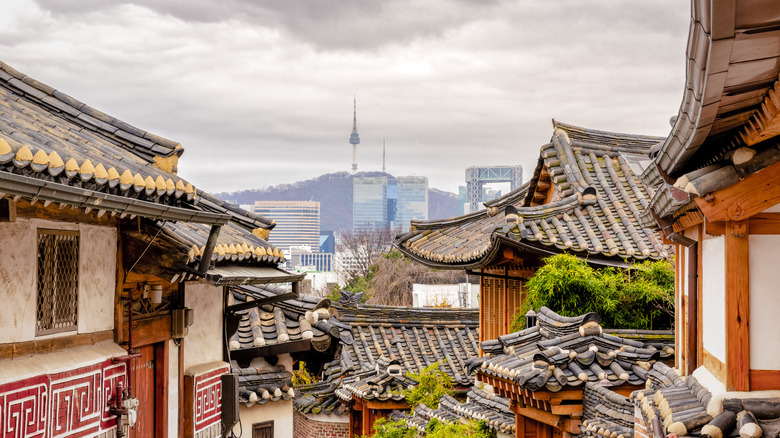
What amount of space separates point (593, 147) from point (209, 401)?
35.1 ft

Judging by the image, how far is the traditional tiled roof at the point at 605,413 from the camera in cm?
866

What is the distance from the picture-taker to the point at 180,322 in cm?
899

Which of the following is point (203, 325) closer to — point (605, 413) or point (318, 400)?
point (605, 413)

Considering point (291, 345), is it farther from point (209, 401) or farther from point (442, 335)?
point (442, 335)

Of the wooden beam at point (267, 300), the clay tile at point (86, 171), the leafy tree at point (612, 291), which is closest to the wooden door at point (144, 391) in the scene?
the wooden beam at point (267, 300)

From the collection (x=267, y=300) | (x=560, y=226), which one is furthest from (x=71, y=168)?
(x=560, y=226)

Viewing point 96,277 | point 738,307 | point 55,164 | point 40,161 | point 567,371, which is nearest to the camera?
point 40,161

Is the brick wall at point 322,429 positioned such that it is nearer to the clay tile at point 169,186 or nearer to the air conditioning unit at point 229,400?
the air conditioning unit at point 229,400

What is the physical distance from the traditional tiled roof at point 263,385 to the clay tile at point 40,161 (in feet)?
30.6

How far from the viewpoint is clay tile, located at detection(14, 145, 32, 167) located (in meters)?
4.51

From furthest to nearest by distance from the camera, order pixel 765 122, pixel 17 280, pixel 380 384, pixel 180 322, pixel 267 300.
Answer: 1. pixel 380 384
2. pixel 267 300
3. pixel 180 322
4. pixel 17 280
5. pixel 765 122

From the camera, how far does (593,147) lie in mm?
17188

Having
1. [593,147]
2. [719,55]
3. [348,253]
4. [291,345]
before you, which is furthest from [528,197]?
[348,253]

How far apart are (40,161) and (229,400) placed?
6.07 m
